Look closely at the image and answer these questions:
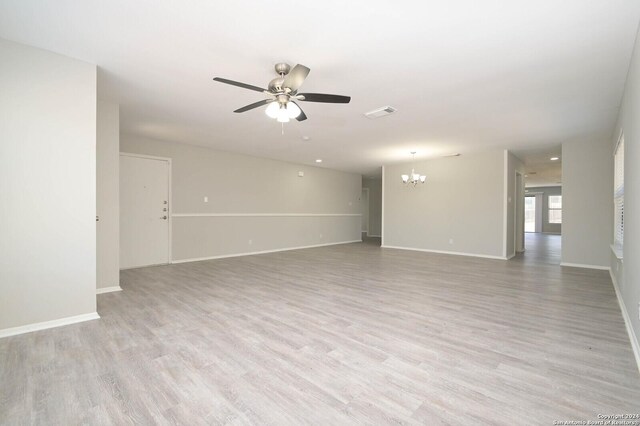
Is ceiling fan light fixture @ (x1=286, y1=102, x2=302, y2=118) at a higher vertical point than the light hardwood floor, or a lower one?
higher

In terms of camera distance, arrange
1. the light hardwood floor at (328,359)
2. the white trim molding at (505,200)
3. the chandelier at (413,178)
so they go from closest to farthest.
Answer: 1. the light hardwood floor at (328,359)
2. the white trim molding at (505,200)
3. the chandelier at (413,178)

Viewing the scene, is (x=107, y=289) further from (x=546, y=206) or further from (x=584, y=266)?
(x=546, y=206)

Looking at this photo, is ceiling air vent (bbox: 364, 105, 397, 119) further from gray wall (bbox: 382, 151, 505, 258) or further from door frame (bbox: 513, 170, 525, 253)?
door frame (bbox: 513, 170, 525, 253)

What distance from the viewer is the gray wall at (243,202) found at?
6.06 m

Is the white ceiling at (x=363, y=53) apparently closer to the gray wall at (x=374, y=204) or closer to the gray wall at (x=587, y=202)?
the gray wall at (x=587, y=202)

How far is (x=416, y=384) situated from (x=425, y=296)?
2032 mm

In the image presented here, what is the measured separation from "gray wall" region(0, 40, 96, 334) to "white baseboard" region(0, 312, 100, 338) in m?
0.03

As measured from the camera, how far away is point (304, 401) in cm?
165

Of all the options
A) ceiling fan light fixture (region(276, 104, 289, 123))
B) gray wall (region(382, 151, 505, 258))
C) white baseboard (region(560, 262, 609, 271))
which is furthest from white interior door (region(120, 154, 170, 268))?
white baseboard (region(560, 262, 609, 271))

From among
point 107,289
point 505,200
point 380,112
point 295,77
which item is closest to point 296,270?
point 107,289

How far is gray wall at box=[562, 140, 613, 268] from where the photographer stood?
→ 5395 millimetres

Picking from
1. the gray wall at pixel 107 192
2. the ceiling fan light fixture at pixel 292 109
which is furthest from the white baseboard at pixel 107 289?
the ceiling fan light fixture at pixel 292 109

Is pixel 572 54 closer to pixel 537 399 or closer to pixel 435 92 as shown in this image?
pixel 435 92

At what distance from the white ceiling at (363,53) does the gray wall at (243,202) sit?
1.71m
